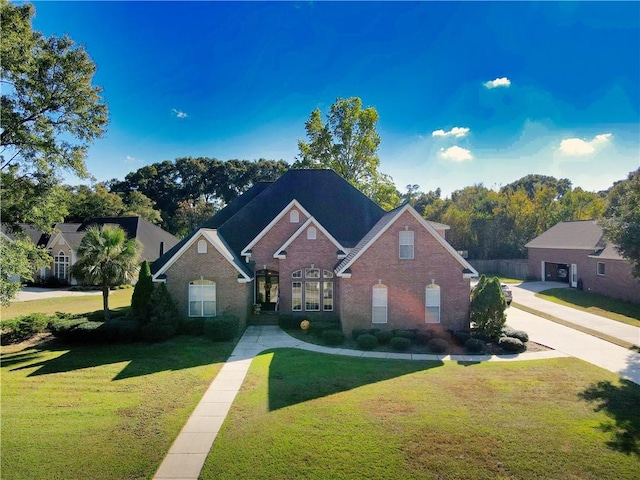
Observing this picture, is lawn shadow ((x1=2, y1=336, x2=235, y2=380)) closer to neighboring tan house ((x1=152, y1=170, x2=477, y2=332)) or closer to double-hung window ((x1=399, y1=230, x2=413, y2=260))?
neighboring tan house ((x1=152, y1=170, x2=477, y2=332))

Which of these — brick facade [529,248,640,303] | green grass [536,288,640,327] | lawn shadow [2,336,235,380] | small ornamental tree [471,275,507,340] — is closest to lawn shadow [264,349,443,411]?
lawn shadow [2,336,235,380]

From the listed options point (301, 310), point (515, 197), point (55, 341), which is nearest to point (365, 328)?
point (301, 310)

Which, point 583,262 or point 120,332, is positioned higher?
point 583,262

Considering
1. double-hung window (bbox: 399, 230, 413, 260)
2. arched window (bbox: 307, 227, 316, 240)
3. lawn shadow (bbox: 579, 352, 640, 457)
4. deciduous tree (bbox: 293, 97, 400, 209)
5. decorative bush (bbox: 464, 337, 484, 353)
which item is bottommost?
lawn shadow (bbox: 579, 352, 640, 457)

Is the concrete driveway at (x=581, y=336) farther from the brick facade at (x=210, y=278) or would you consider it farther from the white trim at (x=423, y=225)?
the brick facade at (x=210, y=278)

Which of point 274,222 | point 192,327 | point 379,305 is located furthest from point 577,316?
point 192,327

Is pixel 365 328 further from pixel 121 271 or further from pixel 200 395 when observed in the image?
pixel 121 271

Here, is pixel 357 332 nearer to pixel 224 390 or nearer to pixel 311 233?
pixel 311 233
